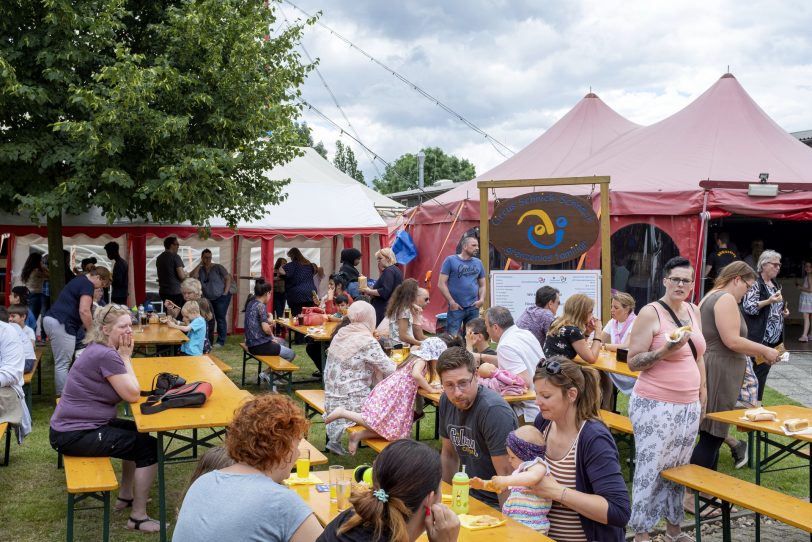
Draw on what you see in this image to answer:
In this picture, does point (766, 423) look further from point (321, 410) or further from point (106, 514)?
point (106, 514)

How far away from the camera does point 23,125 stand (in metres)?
9.60

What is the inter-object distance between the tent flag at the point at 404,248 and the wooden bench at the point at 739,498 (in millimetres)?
11040

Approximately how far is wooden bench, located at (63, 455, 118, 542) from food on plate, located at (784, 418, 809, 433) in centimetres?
415

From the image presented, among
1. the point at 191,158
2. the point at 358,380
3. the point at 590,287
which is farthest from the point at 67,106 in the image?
the point at 590,287

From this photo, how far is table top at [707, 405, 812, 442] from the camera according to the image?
483 centimetres

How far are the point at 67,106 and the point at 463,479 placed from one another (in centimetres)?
801

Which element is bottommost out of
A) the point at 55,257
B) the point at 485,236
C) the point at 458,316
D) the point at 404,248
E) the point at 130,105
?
the point at 458,316

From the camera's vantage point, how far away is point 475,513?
3.27 meters

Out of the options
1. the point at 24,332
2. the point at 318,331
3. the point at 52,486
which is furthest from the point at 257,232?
the point at 52,486

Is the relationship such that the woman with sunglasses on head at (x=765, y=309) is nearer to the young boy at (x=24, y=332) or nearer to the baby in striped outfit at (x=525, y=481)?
the baby in striped outfit at (x=525, y=481)

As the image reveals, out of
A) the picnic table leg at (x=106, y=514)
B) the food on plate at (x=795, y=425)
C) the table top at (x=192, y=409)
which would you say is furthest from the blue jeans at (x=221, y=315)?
the food on plate at (x=795, y=425)

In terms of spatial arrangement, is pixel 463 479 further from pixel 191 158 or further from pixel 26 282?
pixel 26 282

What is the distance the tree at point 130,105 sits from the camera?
353 inches

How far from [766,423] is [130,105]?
739cm
